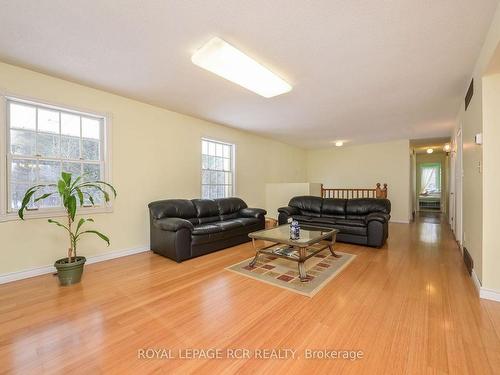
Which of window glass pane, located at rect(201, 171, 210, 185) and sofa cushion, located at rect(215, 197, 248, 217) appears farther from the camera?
window glass pane, located at rect(201, 171, 210, 185)

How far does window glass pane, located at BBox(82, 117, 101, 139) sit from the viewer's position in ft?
10.9

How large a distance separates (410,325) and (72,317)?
2.78 meters

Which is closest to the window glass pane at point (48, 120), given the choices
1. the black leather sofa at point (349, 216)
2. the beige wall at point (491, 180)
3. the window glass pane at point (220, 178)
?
the window glass pane at point (220, 178)

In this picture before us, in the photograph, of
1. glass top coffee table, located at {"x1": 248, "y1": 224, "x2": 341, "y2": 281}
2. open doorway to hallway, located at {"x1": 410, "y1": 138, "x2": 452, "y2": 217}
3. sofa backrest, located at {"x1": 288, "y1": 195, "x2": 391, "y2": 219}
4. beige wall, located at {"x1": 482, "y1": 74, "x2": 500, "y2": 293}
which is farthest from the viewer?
open doorway to hallway, located at {"x1": 410, "y1": 138, "x2": 452, "y2": 217}

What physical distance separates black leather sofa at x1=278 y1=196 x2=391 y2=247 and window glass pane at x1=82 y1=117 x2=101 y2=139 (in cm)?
371

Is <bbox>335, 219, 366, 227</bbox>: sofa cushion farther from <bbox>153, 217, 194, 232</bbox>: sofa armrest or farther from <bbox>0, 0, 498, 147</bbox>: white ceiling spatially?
<bbox>153, 217, 194, 232</bbox>: sofa armrest

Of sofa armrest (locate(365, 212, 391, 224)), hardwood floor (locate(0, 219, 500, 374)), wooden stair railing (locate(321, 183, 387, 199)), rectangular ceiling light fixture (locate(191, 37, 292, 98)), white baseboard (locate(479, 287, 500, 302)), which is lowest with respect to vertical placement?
hardwood floor (locate(0, 219, 500, 374))

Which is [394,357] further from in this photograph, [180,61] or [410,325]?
[180,61]

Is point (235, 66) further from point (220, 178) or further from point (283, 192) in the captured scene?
point (283, 192)

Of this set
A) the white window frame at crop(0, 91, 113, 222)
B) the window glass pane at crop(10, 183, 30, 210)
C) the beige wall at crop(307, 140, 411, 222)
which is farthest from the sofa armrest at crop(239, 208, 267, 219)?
the beige wall at crop(307, 140, 411, 222)

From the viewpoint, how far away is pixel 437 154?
9.35 meters

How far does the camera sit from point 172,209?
12.8 ft

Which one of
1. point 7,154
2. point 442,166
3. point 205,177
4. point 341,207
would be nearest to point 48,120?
point 7,154

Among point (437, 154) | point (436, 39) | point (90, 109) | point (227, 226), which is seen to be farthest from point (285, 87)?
point (437, 154)
